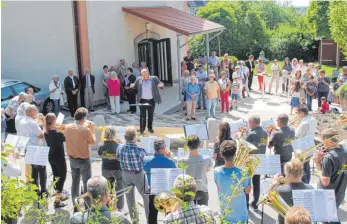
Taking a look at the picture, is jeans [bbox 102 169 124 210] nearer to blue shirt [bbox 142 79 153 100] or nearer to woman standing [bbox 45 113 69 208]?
woman standing [bbox 45 113 69 208]

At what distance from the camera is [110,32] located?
18.2 meters

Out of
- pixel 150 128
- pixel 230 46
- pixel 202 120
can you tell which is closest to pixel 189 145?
pixel 150 128

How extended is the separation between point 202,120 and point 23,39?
22.9ft

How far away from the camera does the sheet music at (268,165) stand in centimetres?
709

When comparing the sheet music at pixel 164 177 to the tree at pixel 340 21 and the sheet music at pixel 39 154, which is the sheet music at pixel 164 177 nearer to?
the sheet music at pixel 39 154

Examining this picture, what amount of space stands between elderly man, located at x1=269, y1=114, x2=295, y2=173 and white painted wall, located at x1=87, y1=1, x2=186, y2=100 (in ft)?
34.4

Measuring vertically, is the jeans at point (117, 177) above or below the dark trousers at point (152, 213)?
above

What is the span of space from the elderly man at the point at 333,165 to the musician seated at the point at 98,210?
2828mm

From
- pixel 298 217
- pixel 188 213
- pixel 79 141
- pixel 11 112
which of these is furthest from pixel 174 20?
pixel 298 217

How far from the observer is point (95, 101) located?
1739cm

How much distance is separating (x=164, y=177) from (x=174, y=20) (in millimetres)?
13802

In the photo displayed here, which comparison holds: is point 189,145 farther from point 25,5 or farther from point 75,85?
point 25,5

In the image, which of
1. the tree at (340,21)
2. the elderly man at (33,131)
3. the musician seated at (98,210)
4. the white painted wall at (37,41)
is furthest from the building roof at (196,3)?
the musician seated at (98,210)

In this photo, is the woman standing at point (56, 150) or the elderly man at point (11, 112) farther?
the elderly man at point (11, 112)
